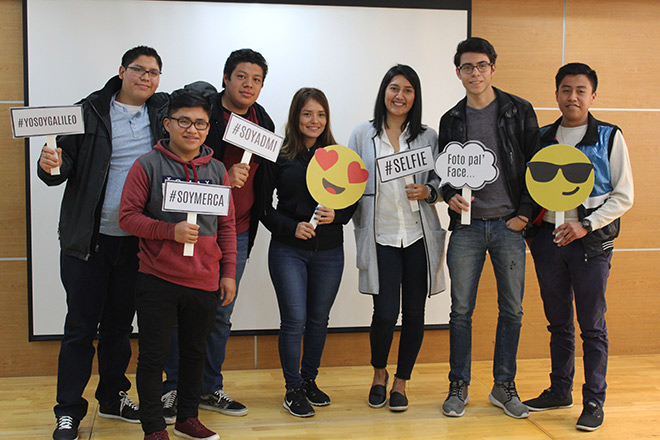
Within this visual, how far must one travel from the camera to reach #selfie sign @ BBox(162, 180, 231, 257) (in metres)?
2.21

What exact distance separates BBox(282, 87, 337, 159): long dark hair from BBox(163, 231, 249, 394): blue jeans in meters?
0.46

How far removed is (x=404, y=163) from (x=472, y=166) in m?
0.31

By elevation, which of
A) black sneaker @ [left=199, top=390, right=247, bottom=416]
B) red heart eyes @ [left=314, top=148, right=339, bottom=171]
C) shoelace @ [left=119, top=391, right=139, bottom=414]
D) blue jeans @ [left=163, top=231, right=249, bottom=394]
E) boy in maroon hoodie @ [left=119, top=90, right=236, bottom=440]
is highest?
red heart eyes @ [left=314, top=148, right=339, bottom=171]

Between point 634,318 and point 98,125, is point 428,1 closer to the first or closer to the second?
point 98,125

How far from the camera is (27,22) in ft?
10.5

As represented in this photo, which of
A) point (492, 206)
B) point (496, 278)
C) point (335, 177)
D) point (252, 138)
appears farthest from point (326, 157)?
point (496, 278)

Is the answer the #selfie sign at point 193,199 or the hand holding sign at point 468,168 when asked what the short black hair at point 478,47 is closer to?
the hand holding sign at point 468,168

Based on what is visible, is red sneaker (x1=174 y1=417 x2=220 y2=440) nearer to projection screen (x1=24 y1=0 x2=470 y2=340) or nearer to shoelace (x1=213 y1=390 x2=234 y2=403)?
shoelace (x1=213 y1=390 x2=234 y2=403)

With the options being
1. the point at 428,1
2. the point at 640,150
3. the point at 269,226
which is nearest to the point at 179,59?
the point at 269,226

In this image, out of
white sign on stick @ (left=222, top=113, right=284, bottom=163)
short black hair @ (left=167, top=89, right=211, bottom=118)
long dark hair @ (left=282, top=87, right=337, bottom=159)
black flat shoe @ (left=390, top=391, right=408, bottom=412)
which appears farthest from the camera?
black flat shoe @ (left=390, top=391, right=408, bottom=412)

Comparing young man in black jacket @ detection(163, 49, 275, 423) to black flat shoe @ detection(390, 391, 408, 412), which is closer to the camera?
young man in black jacket @ detection(163, 49, 275, 423)

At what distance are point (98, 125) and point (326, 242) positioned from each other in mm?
1128

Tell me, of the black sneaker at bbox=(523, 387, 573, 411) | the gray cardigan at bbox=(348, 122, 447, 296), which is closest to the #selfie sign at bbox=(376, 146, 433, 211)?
the gray cardigan at bbox=(348, 122, 447, 296)

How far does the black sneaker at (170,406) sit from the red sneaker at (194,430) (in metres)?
0.17
